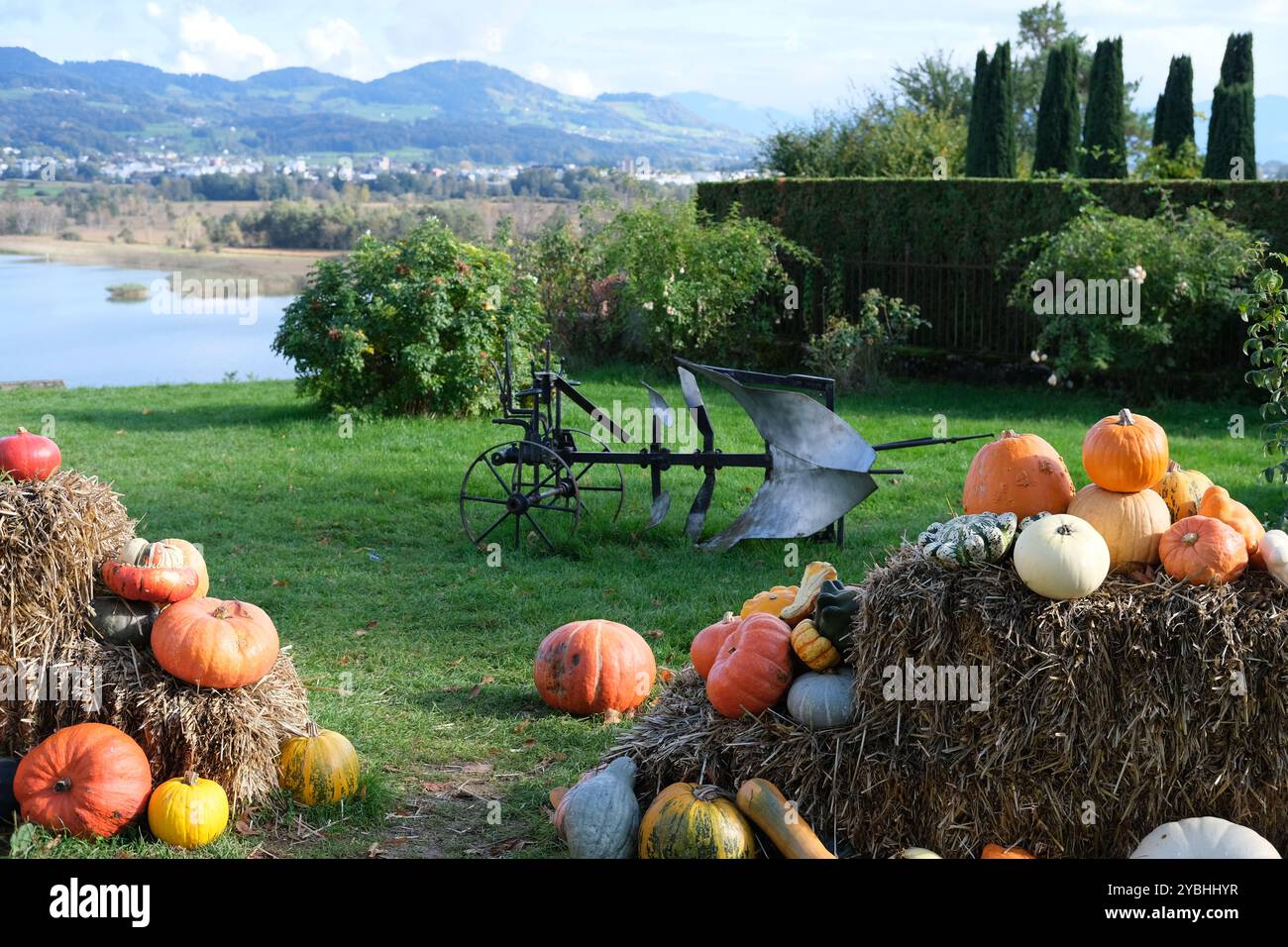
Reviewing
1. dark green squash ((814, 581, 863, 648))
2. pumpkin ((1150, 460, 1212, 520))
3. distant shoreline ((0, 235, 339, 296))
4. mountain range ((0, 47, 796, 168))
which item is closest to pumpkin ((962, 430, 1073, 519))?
pumpkin ((1150, 460, 1212, 520))

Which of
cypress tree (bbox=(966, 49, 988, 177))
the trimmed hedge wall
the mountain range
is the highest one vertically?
the mountain range

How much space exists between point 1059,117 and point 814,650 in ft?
64.4

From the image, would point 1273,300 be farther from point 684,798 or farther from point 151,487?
point 151,487

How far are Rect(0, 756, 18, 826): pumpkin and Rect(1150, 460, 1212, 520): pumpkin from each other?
4.04 meters

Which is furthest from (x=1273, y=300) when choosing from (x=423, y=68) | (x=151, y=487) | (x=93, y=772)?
(x=423, y=68)

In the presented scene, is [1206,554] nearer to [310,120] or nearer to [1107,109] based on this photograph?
[1107,109]

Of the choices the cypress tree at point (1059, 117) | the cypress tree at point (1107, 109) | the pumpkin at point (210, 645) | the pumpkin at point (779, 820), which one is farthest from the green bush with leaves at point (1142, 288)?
the pumpkin at point (210, 645)

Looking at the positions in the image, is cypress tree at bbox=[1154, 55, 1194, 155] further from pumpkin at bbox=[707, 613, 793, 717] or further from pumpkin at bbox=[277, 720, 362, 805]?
pumpkin at bbox=[277, 720, 362, 805]

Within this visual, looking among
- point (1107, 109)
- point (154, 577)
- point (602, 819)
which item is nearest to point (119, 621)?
point (154, 577)

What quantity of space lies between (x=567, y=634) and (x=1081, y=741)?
2509 millimetres

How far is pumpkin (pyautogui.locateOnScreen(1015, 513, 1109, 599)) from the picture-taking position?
141 inches

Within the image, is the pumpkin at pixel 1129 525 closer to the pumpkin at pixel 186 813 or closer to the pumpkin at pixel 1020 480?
the pumpkin at pixel 1020 480

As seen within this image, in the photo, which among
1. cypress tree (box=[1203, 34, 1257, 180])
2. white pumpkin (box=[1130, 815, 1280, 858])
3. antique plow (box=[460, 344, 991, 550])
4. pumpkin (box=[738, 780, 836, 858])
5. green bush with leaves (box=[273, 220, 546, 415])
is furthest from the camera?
cypress tree (box=[1203, 34, 1257, 180])

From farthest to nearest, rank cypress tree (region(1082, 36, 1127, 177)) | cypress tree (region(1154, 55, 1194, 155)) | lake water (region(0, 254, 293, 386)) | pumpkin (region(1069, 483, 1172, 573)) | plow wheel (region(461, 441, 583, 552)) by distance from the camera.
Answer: cypress tree (region(1154, 55, 1194, 155)) < cypress tree (region(1082, 36, 1127, 177)) < lake water (region(0, 254, 293, 386)) < plow wheel (region(461, 441, 583, 552)) < pumpkin (region(1069, 483, 1172, 573))
